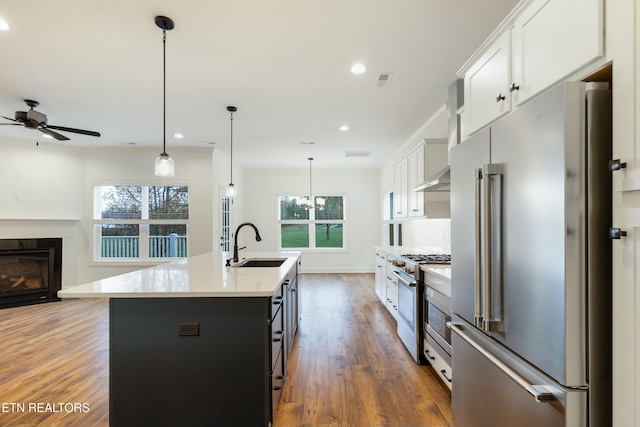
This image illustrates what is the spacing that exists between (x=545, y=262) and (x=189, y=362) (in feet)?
6.05

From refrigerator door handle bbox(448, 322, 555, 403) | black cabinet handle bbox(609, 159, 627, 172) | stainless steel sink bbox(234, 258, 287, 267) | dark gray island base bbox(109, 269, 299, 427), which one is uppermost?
black cabinet handle bbox(609, 159, 627, 172)

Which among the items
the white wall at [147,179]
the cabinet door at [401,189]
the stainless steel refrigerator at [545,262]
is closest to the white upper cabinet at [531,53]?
the stainless steel refrigerator at [545,262]

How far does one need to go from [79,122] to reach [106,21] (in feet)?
9.64

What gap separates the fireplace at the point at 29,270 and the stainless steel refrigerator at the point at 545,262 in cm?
655

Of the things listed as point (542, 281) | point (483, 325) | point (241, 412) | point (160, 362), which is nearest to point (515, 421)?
point (483, 325)

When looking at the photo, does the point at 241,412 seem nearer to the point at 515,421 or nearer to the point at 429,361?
the point at 515,421

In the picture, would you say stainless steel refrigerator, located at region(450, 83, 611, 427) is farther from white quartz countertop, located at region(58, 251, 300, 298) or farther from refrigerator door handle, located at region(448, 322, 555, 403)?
white quartz countertop, located at region(58, 251, 300, 298)

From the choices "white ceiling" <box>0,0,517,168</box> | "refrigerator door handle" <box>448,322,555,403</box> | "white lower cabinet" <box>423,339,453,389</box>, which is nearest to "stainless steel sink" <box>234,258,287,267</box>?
"white lower cabinet" <box>423,339,453,389</box>

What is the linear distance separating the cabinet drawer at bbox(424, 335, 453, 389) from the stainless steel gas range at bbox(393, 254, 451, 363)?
138 mm

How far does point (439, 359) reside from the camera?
8.11 ft

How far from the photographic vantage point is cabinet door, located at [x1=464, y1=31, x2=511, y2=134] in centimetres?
151

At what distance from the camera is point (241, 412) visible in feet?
5.96

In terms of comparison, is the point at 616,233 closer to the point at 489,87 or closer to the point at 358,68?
the point at 489,87

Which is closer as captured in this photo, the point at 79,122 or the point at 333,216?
the point at 79,122
